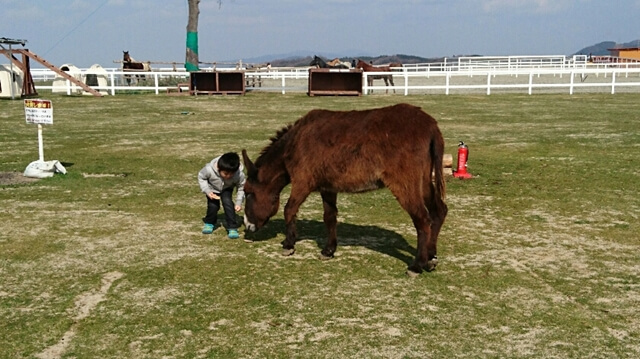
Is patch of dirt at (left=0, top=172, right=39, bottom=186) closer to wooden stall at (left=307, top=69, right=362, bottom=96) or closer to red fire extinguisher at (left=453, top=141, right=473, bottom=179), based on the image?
red fire extinguisher at (left=453, top=141, right=473, bottom=179)

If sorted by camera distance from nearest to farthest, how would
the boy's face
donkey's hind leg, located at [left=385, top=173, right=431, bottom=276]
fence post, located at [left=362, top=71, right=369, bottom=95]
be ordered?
donkey's hind leg, located at [left=385, top=173, right=431, bottom=276] < the boy's face < fence post, located at [left=362, top=71, right=369, bottom=95]

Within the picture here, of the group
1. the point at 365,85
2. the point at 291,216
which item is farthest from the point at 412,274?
the point at 365,85

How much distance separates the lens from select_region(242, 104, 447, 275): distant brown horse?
5.44 meters

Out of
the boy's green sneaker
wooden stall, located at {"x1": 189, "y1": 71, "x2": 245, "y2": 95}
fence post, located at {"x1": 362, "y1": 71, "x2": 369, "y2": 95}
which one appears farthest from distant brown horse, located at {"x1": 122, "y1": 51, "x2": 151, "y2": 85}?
the boy's green sneaker

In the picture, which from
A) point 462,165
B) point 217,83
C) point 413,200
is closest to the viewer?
point 413,200

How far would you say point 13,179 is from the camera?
33.2 feet

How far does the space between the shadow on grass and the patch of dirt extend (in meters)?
4.97

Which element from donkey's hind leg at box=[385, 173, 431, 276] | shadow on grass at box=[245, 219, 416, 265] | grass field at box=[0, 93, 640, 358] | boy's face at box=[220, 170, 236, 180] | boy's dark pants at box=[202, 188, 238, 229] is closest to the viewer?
grass field at box=[0, 93, 640, 358]

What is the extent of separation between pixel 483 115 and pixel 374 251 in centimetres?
1565

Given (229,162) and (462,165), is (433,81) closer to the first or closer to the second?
(462,165)

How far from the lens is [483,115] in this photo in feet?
68.3

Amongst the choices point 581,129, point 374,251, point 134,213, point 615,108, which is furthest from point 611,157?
point 615,108

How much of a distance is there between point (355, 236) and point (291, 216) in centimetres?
121

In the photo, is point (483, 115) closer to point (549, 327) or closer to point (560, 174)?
point (560, 174)
